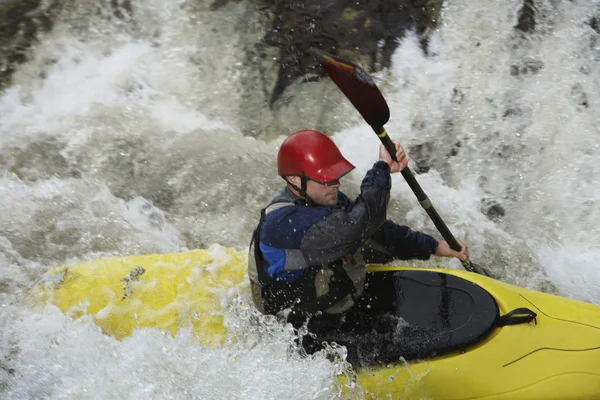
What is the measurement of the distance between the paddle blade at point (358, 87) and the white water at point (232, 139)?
6.51 feet

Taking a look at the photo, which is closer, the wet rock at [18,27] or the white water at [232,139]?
the white water at [232,139]

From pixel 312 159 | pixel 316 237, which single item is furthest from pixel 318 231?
pixel 312 159

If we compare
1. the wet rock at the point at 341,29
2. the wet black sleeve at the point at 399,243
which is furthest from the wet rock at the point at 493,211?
the wet black sleeve at the point at 399,243

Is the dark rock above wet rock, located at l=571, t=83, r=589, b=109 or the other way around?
above

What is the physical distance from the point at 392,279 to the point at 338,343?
47 centimetres

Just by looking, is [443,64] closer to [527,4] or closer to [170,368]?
[527,4]

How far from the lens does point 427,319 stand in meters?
2.98

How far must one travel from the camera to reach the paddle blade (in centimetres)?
302

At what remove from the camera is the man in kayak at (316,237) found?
274 centimetres

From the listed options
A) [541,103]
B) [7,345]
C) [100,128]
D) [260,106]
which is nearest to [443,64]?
[541,103]

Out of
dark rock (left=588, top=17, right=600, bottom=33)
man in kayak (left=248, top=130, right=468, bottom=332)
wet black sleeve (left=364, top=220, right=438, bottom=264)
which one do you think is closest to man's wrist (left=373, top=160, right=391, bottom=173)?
man in kayak (left=248, top=130, right=468, bottom=332)

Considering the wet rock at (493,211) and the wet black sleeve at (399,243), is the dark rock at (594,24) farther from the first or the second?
the wet black sleeve at (399,243)

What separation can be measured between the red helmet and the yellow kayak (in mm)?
712

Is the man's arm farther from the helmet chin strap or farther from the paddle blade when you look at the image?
the paddle blade
